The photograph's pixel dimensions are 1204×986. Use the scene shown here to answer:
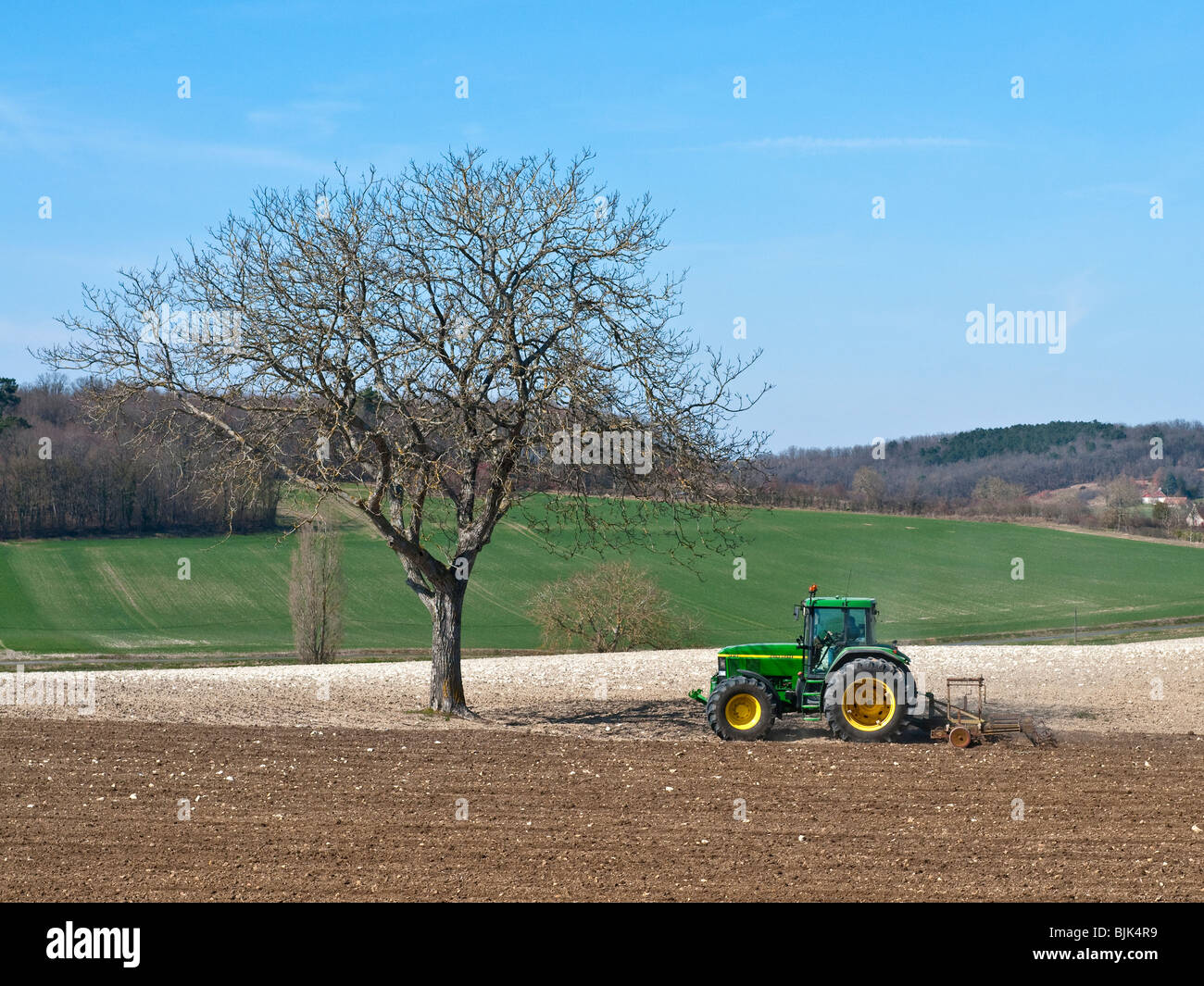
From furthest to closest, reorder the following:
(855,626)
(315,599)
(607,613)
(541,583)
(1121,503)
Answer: (1121,503)
(541,583)
(607,613)
(315,599)
(855,626)

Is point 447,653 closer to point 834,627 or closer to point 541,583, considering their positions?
point 834,627

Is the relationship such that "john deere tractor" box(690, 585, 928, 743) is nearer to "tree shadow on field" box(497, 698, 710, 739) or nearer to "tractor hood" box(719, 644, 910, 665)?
"tractor hood" box(719, 644, 910, 665)

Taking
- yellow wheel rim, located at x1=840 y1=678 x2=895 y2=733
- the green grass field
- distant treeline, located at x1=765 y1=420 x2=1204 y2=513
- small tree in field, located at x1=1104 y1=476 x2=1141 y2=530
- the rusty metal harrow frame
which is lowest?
the green grass field

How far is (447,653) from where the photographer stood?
18.7 metres

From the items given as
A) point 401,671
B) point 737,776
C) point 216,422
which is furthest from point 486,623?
point 737,776

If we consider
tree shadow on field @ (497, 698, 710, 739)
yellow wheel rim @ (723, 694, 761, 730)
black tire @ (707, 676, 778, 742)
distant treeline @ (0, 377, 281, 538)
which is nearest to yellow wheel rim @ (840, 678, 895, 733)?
black tire @ (707, 676, 778, 742)

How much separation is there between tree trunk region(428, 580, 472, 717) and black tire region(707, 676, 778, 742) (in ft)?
15.4

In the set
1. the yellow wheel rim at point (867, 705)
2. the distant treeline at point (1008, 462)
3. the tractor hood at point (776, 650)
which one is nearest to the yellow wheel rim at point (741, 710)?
the tractor hood at point (776, 650)

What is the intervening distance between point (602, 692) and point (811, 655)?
24.3ft

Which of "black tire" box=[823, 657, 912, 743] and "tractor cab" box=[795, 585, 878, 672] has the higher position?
"tractor cab" box=[795, 585, 878, 672]

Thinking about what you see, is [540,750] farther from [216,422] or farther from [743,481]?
[216,422]

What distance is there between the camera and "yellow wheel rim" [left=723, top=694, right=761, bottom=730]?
16.4 meters

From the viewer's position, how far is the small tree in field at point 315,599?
37656 millimetres

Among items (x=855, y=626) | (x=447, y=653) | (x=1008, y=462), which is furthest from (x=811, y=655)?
(x=1008, y=462)
